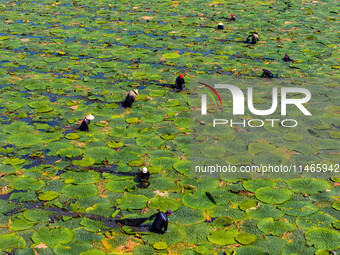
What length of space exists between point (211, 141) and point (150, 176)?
70.4 inches

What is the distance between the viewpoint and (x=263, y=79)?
11625 millimetres

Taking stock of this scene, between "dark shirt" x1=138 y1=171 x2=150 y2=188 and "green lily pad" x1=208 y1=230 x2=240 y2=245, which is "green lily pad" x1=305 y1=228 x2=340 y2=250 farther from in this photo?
"dark shirt" x1=138 y1=171 x2=150 y2=188

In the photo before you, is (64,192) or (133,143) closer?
(64,192)

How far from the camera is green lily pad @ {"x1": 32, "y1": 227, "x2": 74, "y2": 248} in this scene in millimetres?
5898

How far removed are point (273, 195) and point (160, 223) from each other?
202 centimetres

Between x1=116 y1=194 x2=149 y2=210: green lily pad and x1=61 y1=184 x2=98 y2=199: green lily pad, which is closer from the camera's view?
x1=116 y1=194 x2=149 y2=210: green lily pad

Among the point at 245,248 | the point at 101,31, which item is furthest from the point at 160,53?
the point at 245,248

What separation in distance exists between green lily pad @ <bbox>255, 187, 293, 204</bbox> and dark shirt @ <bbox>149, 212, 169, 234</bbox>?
169cm

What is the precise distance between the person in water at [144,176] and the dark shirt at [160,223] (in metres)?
1.13

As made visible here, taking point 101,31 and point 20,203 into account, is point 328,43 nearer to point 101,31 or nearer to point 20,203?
point 101,31

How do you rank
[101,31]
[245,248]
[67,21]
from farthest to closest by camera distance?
[67,21], [101,31], [245,248]

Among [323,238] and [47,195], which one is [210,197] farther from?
[47,195]

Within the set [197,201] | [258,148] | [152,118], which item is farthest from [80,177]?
[258,148]

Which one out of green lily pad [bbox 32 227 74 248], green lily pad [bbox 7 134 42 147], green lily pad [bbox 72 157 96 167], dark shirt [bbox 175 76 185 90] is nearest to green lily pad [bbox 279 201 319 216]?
green lily pad [bbox 32 227 74 248]
